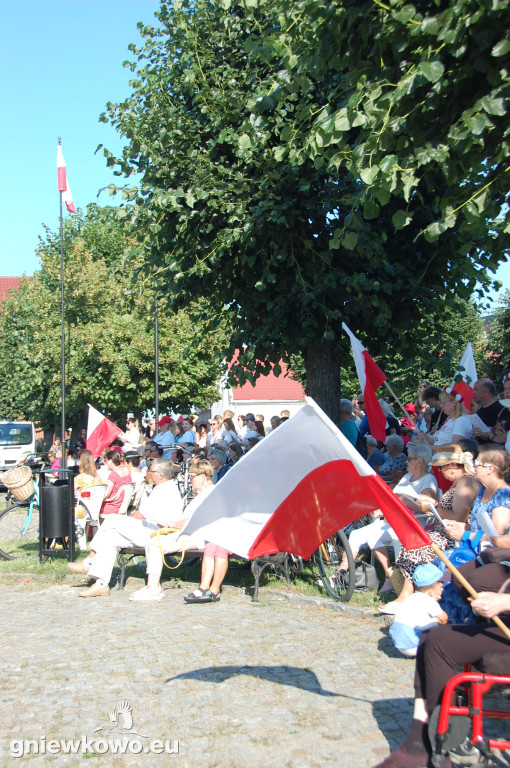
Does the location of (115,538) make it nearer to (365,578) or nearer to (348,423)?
(365,578)

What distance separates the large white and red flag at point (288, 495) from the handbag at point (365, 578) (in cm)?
326

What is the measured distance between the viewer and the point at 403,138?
572 cm

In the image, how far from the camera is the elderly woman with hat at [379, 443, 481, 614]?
607 centimetres

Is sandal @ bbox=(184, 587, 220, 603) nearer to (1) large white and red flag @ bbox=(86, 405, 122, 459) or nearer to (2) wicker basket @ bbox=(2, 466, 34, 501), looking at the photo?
(2) wicker basket @ bbox=(2, 466, 34, 501)

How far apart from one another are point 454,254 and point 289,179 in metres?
2.27

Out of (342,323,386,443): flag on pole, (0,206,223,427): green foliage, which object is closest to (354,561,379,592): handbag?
(342,323,386,443): flag on pole

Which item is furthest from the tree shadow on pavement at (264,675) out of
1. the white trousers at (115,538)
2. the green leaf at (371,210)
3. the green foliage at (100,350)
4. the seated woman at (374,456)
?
the green foliage at (100,350)

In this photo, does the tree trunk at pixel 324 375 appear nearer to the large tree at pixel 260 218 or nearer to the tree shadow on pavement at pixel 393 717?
the large tree at pixel 260 218

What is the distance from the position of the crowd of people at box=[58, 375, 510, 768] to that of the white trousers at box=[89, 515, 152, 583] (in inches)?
0.4

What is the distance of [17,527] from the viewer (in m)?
12.7

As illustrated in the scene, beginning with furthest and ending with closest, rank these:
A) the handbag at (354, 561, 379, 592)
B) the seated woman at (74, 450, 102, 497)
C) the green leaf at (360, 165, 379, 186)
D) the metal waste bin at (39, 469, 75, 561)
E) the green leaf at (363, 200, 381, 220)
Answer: the seated woman at (74, 450, 102, 497) < the metal waste bin at (39, 469, 75, 561) < the handbag at (354, 561, 379, 592) < the green leaf at (363, 200, 381, 220) < the green leaf at (360, 165, 379, 186)

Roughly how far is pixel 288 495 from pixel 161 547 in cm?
413

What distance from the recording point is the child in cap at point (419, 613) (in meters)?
5.11

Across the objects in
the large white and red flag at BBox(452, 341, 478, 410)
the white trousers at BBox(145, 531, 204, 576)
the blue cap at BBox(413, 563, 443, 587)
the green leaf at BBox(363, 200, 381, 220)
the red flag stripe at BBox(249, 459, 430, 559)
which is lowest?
the blue cap at BBox(413, 563, 443, 587)
